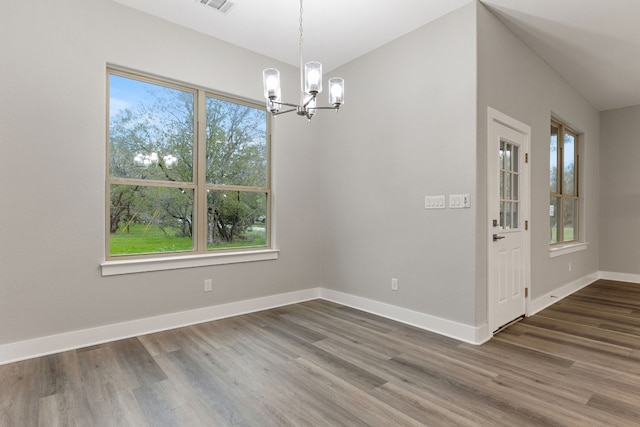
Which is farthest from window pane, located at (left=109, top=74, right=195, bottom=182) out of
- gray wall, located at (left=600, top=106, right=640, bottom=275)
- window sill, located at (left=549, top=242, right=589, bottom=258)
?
gray wall, located at (left=600, top=106, right=640, bottom=275)

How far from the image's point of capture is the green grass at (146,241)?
125 inches

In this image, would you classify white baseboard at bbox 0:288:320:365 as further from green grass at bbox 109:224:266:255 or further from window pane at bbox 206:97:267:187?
window pane at bbox 206:97:267:187

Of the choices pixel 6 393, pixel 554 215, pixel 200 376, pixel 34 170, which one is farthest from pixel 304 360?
pixel 554 215

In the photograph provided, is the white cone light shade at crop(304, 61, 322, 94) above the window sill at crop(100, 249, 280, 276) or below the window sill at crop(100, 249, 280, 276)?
above

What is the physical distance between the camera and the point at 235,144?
399cm

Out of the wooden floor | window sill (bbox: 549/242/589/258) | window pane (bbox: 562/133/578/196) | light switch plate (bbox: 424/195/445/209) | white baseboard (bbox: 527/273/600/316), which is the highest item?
window pane (bbox: 562/133/578/196)

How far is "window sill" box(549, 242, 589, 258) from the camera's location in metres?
4.45

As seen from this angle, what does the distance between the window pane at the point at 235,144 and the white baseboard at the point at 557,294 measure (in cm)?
356

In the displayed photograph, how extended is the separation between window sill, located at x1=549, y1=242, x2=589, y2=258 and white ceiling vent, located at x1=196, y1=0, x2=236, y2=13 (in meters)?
4.74

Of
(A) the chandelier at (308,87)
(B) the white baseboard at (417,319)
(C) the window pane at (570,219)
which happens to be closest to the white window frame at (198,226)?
(B) the white baseboard at (417,319)

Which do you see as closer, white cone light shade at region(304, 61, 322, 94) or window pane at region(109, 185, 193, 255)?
white cone light shade at region(304, 61, 322, 94)

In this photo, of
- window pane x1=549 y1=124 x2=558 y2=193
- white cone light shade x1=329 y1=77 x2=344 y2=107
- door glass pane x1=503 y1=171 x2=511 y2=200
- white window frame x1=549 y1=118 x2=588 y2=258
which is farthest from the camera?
window pane x1=549 y1=124 x2=558 y2=193

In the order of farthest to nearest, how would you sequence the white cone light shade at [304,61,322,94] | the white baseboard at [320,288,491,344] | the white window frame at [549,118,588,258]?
1. the white window frame at [549,118,588,258]
2. the white baseboard at [320,288,491,344]
3. the white cone light shade at [304,61,322,94]

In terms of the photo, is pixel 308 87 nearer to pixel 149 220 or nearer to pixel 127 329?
pixel 149 220
